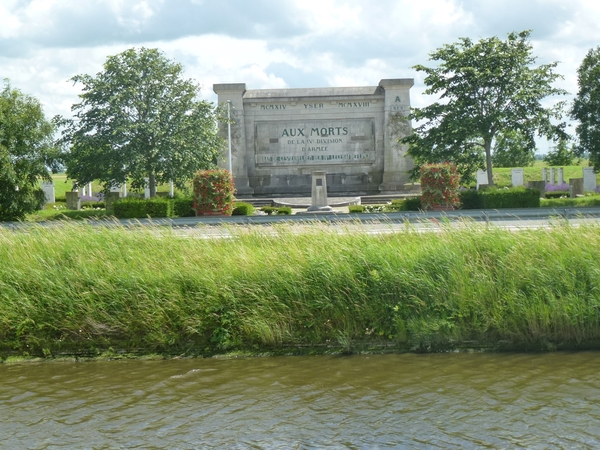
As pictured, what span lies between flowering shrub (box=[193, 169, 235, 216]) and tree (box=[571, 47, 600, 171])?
15658 millimetres

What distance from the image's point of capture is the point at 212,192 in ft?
80.9

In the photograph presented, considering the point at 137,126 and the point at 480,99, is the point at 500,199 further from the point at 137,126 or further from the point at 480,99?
the point at 137,126

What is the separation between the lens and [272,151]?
3544cm

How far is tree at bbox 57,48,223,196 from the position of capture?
26.3 m

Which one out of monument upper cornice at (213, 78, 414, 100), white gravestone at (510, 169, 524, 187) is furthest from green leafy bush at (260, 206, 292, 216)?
white gravestone at (510, 169, 524, 187)

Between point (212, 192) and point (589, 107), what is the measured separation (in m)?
16.5

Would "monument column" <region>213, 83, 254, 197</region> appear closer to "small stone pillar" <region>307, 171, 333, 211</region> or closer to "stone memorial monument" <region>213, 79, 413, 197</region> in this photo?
"stone memorial monument" <region>213, 79, 413, 197</region>

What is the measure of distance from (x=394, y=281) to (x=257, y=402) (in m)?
2.85

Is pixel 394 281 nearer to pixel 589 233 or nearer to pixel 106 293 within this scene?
pixel 589 233

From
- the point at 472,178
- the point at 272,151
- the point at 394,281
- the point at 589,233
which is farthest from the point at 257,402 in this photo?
the point at 272,151

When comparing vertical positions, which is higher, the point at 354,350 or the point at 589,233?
the point at 589,233

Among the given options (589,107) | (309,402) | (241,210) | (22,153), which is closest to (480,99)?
(589,107)

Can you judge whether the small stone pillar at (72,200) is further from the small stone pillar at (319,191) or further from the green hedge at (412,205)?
the green hedge at (412,205)

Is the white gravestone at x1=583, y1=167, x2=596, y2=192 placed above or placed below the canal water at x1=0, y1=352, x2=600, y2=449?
above
